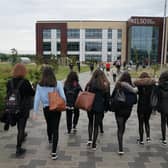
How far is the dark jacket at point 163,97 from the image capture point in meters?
6.05

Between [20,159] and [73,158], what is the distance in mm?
966

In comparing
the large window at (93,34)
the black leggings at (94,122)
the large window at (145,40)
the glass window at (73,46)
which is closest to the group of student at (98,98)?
the black leggings at (94,122)

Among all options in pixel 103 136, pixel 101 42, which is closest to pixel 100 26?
pixel 101 42

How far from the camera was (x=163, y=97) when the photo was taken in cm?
610

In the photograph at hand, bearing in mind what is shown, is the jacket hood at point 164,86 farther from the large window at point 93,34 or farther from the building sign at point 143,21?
the large window at point 93,34

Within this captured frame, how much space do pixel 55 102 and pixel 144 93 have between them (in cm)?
197

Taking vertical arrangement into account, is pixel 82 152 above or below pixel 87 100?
below

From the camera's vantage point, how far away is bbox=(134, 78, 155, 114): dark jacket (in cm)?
595

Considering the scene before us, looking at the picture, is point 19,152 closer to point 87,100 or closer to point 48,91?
point 48,91

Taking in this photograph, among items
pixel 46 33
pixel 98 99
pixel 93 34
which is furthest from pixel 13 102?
pixel 93 34

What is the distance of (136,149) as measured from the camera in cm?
600

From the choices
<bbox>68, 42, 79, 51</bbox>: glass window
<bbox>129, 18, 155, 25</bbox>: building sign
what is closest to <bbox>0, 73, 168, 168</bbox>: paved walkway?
<bbox>129, 18, 155, 25</bbox>: building sign

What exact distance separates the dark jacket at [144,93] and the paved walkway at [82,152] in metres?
0.82

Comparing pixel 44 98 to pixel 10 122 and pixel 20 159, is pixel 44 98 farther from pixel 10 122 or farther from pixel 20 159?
pixel 20 159
